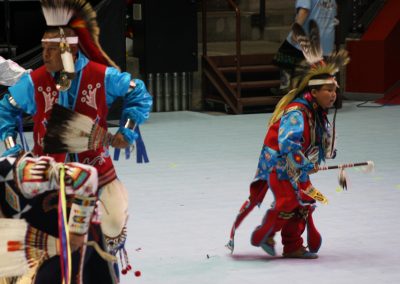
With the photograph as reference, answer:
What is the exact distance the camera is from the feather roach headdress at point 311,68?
604 centimetres

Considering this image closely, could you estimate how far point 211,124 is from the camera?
11.1m

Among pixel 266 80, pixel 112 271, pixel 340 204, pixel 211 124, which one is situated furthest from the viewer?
pixel 266 80

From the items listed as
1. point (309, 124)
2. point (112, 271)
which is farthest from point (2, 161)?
point (309, 124)

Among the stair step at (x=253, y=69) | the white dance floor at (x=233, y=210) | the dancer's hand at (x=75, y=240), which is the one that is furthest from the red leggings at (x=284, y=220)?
the stair step at (x=253, y=69)

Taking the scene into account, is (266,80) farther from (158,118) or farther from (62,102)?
(62,102)

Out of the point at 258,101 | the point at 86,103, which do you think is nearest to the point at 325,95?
the point at 86,103

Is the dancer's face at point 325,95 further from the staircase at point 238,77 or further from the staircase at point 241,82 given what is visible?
the staircase at point 241,82

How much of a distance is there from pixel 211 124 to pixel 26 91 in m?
6.15

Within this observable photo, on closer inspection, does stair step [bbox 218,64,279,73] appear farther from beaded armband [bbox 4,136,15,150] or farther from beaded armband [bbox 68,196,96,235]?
beaded armband [bbox 68,196,96,235]

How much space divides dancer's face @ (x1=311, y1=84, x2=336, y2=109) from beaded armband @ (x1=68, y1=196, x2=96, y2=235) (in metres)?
2.30

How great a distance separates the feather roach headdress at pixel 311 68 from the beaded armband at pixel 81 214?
226 centimetres

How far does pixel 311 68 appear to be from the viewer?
6.11m

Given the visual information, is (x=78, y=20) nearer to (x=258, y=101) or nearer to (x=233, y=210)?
(x=233, y=210)

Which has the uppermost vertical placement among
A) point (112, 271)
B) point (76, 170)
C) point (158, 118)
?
point (76, 170)
